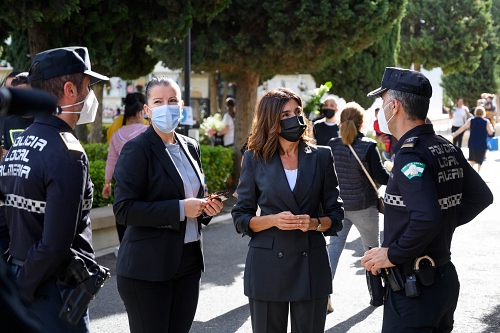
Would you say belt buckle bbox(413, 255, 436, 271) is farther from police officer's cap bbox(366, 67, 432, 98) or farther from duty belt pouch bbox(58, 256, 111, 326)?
duty belt pouch bbox(58, 256, 111, 326)

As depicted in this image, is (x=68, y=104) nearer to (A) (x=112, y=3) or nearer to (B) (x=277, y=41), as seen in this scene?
(A) (x=112, y=3)

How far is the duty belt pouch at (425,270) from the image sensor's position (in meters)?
3.71

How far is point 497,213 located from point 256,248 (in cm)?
943

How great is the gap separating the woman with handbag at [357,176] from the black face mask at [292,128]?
2.47 metres

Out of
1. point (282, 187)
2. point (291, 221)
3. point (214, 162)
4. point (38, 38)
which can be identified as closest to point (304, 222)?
point (291, 221)

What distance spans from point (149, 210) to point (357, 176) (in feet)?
9.89

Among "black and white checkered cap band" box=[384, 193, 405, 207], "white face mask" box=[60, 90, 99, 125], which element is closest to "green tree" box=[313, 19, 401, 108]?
"black and white checkered cap band" box=[384, 193, 405, 207]

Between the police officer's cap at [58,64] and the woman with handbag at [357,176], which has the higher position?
the police officer's cap at [58,64]

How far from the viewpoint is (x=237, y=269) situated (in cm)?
862

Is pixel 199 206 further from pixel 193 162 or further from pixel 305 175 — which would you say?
pixel 305 175

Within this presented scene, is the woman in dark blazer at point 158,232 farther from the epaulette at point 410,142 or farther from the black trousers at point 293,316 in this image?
the epaulette at point 410,142

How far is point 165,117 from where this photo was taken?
449cm

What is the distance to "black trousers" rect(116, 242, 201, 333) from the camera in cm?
421

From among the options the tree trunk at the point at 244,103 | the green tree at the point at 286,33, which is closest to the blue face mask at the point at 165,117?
the green tree at the point at 286,33
